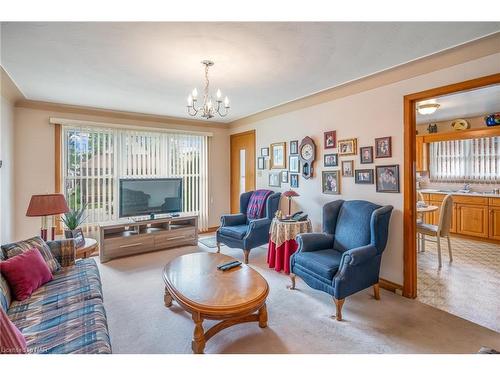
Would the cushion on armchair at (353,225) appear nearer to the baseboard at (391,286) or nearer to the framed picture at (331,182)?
the framed picture at (331,182)

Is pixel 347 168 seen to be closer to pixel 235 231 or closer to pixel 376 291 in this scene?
pixel 376 291

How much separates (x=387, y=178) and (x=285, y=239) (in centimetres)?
142

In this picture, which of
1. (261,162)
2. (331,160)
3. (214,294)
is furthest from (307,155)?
(214,294)

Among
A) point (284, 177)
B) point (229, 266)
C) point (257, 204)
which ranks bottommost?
point (229, 266)

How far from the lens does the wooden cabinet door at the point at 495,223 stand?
4.52 meters

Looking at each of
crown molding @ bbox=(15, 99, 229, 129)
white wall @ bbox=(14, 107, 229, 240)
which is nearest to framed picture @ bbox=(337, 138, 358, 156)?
crown molding @ bbox=(15, 99, 229, 129)

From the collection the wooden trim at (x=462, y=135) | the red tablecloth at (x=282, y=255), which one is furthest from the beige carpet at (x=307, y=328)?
the wooden trim at (x=462, y=135)

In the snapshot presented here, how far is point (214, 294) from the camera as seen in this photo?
77.5 inches

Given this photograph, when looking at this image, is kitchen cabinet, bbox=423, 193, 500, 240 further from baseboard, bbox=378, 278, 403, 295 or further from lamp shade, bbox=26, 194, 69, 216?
lamp shade, bbox=26, 194, 69, 216

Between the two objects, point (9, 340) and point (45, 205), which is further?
point (45, 205)

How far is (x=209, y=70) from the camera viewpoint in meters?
2.70
